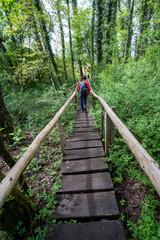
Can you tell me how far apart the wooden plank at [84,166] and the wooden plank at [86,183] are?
0.11 metres

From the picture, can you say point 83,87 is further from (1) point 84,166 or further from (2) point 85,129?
(1) point 84,166

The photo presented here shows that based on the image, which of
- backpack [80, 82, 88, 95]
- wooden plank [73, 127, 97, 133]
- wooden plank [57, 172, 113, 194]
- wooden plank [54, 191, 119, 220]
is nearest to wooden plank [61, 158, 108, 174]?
wooden plank [57, 172, 113, 194]

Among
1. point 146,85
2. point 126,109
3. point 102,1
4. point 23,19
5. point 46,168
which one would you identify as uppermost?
point 102,1

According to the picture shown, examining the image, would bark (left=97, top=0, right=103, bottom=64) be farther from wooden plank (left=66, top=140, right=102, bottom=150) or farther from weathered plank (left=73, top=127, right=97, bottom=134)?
wooden plank (left=66, top=140, right=102, bottom=150)

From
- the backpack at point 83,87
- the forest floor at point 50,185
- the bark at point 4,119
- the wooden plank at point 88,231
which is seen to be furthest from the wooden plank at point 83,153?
the backpack at point 83,87

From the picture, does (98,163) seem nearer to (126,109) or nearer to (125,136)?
(125,136)

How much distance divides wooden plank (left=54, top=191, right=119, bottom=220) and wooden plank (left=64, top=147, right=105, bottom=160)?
3.24ft

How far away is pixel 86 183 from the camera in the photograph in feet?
6.89

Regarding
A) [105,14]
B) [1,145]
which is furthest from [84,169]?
[105,14]

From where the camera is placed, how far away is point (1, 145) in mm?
1613

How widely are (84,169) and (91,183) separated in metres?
0.38

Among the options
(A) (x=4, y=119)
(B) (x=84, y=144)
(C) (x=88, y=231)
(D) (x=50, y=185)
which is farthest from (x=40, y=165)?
(A) (x=4, y=119)

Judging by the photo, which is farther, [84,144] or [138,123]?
[84,144]

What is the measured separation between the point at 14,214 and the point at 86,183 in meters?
1.24
